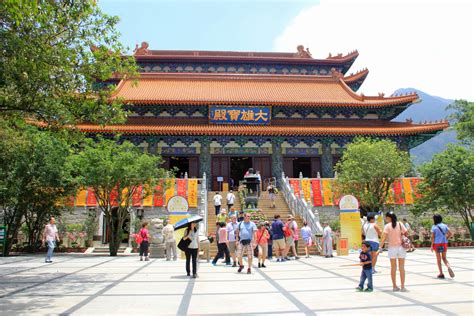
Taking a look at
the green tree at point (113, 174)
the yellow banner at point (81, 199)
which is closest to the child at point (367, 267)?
the green tree at point (113, 174)

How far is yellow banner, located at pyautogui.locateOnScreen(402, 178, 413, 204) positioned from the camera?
20.7 metres

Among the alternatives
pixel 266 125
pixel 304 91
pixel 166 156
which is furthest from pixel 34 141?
pixel 304 91

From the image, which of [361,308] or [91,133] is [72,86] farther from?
[91,133]

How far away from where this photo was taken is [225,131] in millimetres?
24047

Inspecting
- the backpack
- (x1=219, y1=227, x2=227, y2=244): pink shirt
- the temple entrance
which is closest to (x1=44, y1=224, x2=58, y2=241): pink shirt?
(x1=219, y1=227, x2=227, y2=244): pink shirt

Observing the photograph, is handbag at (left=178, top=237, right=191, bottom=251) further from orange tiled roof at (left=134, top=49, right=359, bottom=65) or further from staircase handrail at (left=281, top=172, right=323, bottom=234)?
orange tiled roof at (left=134, top=49, right=359, bottom=65)

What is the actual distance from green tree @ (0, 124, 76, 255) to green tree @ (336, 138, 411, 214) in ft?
41.3

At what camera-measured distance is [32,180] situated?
50.1ft

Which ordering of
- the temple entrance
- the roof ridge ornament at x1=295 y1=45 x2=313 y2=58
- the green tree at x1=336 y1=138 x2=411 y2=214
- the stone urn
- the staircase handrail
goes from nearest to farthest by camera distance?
1. the stone urn
2. the staircase handrail
3. the green tree at x1=336 y1=138 x2=411 y2=214
4. the temple entrance
5. the roof ridge ornament at x1=295 y1=45 x2=313 y2=58

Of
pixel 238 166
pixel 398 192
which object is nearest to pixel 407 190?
pixel 398 192

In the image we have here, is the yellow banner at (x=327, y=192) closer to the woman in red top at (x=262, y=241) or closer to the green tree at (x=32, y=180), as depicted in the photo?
the woman in red top at (x=262, y=241)

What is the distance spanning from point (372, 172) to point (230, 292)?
12.7 meters

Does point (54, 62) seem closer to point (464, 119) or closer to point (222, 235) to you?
point (222, 235)

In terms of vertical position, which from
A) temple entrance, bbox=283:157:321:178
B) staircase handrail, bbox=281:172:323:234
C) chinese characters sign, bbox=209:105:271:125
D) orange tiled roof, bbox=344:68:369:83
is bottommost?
staircase handrail, bbox=281:172:323:234
